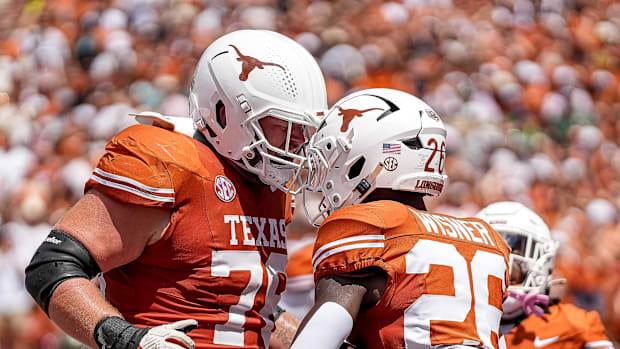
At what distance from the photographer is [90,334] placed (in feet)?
6.09

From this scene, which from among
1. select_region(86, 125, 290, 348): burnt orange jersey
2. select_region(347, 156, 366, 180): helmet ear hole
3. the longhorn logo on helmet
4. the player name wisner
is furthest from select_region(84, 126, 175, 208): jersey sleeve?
the player name wisner

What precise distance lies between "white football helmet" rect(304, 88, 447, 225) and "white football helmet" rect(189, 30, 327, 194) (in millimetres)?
85

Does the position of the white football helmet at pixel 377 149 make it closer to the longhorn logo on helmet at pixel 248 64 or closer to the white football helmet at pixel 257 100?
the white football helmet at pixel 257 100

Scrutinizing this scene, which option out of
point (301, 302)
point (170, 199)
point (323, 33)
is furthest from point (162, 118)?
point (323, 33)

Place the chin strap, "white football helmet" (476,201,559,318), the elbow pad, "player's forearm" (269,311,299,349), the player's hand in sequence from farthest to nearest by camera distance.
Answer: "white football helmet" (476,201,559,318) < the chin strap < "player's forearm" (269,311,299,349) < the elbow pad < the player's hand

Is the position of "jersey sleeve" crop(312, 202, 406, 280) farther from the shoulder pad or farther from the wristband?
the wristband

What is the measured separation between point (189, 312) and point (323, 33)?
6.00 metres

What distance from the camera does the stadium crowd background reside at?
6719 mm

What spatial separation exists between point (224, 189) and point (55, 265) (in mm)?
560

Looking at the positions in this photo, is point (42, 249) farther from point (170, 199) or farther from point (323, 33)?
point (323, 33)

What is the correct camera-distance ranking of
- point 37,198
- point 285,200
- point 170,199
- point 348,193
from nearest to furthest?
point 170,199 → point 348,193 → point 285,200 → point 37,198

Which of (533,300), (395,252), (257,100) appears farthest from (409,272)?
(533,300)

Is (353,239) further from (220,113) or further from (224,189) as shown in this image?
(220,113)

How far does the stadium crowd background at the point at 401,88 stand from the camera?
22.0 ft
